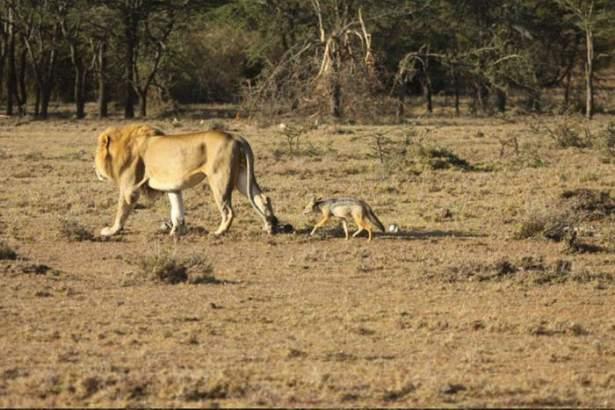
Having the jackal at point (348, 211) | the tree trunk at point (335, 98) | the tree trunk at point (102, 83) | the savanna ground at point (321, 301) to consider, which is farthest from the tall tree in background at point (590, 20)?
the jackal at point (348, 211)

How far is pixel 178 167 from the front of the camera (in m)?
14.7

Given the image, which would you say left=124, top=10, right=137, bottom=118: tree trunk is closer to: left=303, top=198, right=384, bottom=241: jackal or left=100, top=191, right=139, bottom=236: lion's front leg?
left=100, top=191, right=139, bottom=236: lion's front leg

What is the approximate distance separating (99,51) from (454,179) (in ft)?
78.0

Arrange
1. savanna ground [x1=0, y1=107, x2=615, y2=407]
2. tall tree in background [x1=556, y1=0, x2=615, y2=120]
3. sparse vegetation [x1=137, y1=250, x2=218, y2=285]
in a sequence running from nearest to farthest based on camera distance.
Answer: savanna ground [x1=0, y1=107, x2=615, y2=407]
sparse vegetation [x1=137, y1=250, x2=218, y2=285]
tall tree in background [x1=556, y1=0, x2=615, y2=120]

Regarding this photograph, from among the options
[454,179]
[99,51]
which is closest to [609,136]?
[454,179]

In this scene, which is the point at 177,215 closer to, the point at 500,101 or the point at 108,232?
the point at 108,232

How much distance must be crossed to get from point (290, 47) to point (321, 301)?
31.0 meters

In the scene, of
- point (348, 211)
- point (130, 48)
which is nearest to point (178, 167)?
point (348, 211)

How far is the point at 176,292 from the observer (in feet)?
37.6

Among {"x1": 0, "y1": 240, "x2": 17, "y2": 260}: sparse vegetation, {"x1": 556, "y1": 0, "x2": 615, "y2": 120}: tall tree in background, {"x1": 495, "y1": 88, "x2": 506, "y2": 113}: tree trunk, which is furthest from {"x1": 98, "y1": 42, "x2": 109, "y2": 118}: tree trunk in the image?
{"x1": 0, "y1": 240, "x2": 17, "y2": 260}: sparse vegetation

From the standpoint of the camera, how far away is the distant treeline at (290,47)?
128 ft

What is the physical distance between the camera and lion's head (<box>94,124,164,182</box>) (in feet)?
49.3

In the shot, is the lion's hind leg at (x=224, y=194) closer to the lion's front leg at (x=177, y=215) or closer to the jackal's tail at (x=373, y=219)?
the lion's front leg at (x=177, y=215)

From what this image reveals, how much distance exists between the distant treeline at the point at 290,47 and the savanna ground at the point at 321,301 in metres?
16.3
